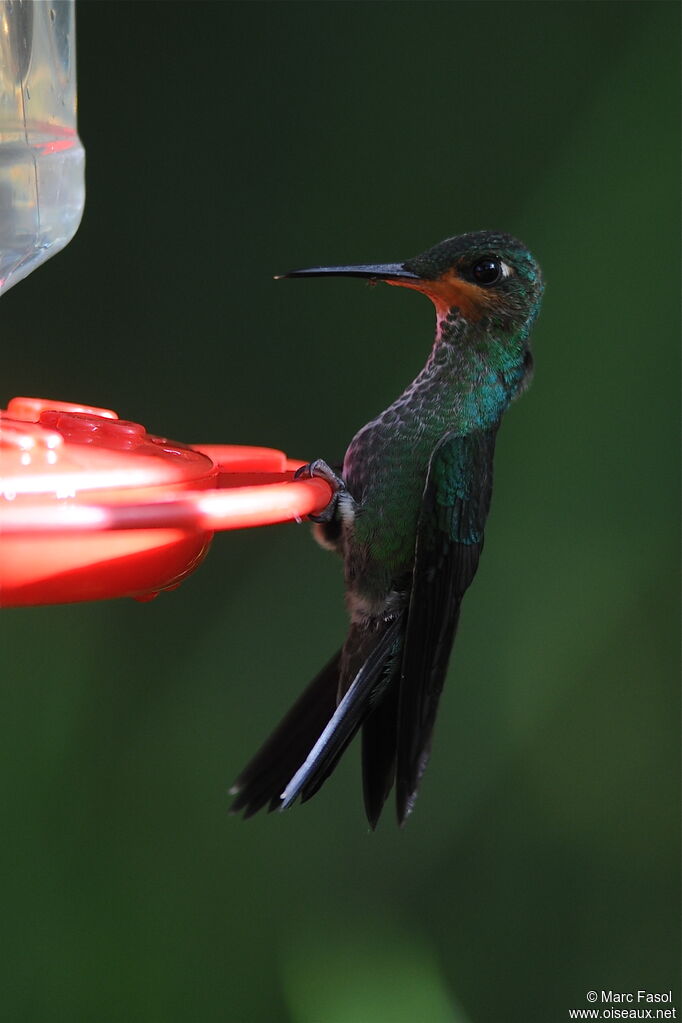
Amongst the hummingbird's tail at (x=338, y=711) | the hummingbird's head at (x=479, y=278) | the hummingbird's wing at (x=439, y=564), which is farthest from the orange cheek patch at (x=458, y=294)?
the hummingbird's tail at (x=338, y=711)

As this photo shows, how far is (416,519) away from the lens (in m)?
2.06

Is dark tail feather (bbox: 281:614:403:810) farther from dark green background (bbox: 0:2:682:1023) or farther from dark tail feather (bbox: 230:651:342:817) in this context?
dark green background (bbox: 0:2:682:1023)

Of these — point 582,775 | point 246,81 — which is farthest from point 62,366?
point 582,775

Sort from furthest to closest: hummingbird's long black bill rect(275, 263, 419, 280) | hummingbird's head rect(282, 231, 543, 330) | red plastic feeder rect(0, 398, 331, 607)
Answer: hummingbird's head rect(282, 231, 543, 330) → hummingbird's long black bill rect(275, 263, 419, 280) → red plastic feeder rect(0, 398, 331, 607)

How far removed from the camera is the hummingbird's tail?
1.91 metres

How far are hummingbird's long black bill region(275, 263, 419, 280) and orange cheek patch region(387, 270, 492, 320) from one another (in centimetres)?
5

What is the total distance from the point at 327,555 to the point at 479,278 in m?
1.24

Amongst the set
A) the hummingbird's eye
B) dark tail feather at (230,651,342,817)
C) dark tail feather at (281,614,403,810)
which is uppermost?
the hummingbird's eye

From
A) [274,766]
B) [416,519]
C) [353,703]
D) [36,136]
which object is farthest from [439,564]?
[36,136]

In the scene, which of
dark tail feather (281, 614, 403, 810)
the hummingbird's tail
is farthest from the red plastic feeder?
the hummingbird's tail

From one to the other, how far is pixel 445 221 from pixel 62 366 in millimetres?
1053

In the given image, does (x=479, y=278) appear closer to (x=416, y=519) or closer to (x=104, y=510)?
(x=416, y=519)

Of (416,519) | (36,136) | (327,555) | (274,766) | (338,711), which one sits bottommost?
(274,766)

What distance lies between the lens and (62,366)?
123 inches
